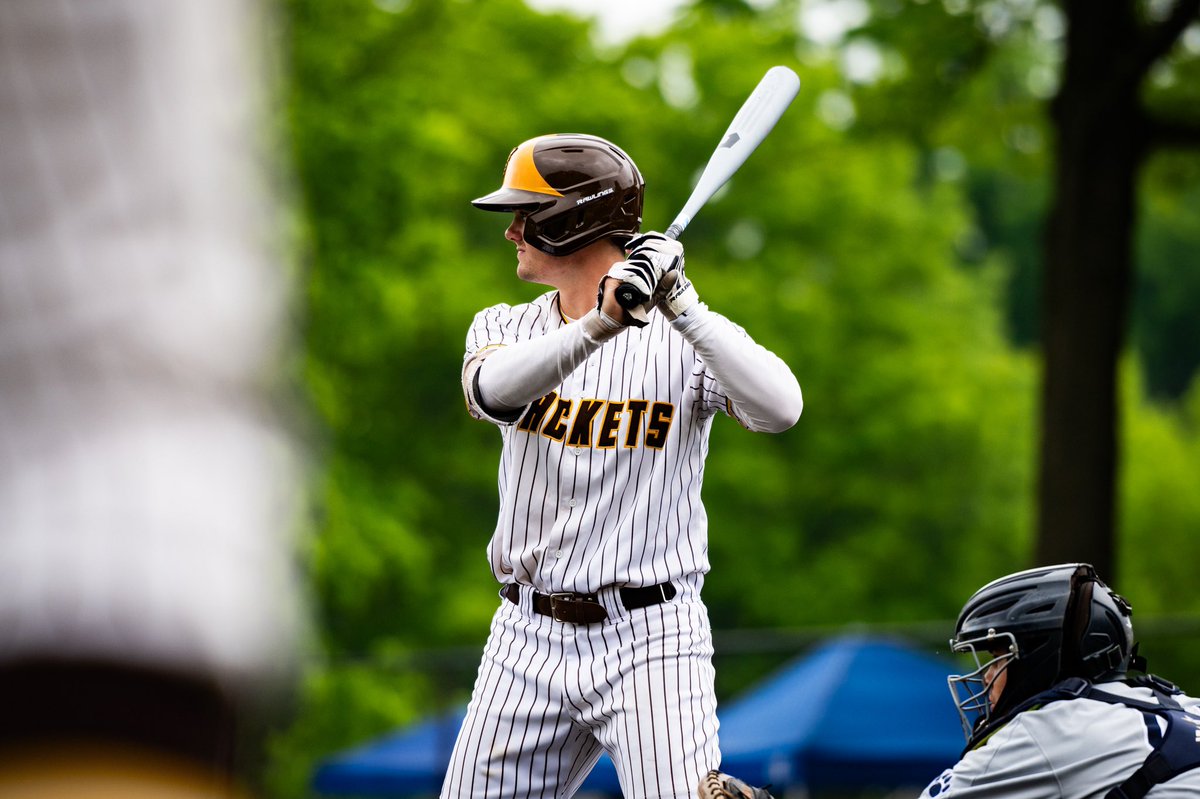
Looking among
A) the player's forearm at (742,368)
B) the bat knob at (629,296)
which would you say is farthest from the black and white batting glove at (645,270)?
the player's forearm at (742,368)

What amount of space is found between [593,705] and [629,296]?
1036mm

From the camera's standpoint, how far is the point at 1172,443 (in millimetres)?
29203

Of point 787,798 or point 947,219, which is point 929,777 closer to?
point 787,798

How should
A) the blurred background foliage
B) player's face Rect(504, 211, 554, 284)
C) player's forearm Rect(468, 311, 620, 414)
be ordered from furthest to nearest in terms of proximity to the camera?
the blurred background foliage, player's face Rect(504, 211, 554, 284), player's forearm Rect(468, 311, 620, 414)

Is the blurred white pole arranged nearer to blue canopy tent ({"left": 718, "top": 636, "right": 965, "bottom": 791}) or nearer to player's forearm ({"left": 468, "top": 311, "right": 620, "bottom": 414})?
player's forearm ({"left": 468, "top": 311, "right": 620, "bottom": 414})

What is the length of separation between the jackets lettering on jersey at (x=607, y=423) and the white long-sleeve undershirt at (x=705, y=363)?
0.18m

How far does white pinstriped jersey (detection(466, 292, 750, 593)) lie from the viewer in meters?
4.09

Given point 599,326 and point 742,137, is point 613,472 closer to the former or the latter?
point 599,326

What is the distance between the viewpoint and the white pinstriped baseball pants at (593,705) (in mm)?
3955

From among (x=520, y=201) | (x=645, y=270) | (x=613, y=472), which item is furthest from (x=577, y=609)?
(x=520, y=201)

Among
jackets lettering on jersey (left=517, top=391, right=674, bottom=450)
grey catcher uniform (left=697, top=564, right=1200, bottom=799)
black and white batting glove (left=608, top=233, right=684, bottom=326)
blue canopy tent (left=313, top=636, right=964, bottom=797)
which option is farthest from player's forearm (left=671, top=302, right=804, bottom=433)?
blue canopy tent (left=313, top=636, right=964, bottom=797)

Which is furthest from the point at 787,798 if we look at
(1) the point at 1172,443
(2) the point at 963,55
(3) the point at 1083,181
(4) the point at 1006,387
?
(1) the point at 1172,443

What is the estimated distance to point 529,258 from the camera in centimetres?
439

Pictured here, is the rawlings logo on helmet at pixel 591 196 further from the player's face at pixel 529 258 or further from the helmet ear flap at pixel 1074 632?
the helmet ear flap at pixel 1074 632
